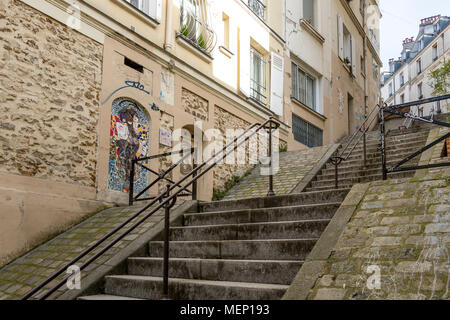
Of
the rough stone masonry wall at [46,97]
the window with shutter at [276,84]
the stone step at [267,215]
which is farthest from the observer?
the window with shutter at [276,84]

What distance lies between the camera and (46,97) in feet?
19.8

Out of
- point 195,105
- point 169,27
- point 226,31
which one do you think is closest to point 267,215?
point 195,105

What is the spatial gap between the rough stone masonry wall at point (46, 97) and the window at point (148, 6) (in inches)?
66.4

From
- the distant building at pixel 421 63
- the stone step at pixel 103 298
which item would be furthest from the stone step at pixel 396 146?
the distant building at pixel 421 63

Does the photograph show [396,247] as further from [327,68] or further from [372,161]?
[327,68]

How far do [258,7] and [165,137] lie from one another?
5.96m

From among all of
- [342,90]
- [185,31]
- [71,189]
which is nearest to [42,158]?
[71,189]

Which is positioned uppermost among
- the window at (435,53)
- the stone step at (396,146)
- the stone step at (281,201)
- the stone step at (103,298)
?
the window at (435,53)

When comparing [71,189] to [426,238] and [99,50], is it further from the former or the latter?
[426,238]

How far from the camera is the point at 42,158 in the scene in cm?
589

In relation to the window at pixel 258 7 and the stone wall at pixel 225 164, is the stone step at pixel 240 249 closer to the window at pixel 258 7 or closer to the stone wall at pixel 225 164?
the stone wall at pixel 225 164

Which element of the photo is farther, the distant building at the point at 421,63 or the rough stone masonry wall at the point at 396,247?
the distant building at the point at 421,63

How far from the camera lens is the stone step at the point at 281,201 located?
4.77 meters
